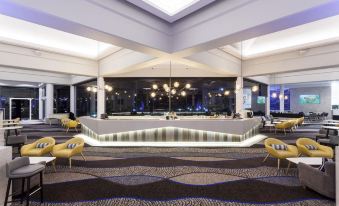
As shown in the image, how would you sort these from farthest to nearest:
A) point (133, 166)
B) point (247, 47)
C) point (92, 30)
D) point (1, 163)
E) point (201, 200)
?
1. point (247, 47)
2. point (133, 166)
3. point (92, 30)
4. point (201, 200)
5. point (1, 163)

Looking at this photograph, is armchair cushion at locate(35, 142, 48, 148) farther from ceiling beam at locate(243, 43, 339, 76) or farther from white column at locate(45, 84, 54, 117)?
white column at locate(45, 84, 54, 117)

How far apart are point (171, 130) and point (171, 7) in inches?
196

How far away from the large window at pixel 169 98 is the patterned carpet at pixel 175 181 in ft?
20.8

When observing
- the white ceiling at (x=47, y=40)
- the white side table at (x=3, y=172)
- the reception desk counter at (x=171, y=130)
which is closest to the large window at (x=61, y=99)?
the white ceiling at (x=47, y=40)

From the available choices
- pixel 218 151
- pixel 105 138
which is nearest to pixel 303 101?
pixel 218 151

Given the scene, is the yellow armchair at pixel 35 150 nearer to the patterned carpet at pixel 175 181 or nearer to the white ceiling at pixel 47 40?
the patterned carpet at pixel 175 181

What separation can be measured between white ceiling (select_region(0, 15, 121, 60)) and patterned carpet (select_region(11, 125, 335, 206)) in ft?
15.3

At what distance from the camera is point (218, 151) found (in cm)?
770

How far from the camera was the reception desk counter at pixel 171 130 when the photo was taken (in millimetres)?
8953

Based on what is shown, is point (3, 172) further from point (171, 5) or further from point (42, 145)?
point (171, 5)

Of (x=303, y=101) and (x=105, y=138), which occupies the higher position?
(x=303, y=101)

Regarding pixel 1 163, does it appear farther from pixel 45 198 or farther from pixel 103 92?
pixel 103 92

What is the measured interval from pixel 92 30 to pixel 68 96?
15.9 meters

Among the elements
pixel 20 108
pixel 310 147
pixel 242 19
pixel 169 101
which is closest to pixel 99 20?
pixel 242 19
